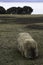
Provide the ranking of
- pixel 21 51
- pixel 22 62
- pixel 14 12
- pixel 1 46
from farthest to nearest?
pixel 14 12, pixel 1 46, pixel 21 51, pixel 22 62

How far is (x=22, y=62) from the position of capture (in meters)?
8.04

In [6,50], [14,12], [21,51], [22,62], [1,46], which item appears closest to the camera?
[22,62]

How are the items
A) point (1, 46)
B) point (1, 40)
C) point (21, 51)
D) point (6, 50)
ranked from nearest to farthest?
point (21, 51), point (6, 50), point (1, 46), point (1, 40)

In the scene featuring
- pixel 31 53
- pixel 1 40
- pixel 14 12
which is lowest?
pixel 14 12

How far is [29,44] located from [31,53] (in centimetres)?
31

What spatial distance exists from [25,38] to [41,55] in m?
0.85

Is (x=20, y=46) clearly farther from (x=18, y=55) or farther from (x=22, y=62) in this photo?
(x=22, y=62)

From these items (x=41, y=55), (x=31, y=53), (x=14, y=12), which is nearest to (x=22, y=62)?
(x=31, y=53)

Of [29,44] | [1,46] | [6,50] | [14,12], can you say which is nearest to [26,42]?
[29,44]

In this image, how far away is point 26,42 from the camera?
8.50 metres

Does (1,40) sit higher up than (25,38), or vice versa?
(25,38)

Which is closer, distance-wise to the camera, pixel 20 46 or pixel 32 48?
pixel 32 48

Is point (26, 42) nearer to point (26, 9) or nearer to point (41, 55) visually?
point (41, 55)

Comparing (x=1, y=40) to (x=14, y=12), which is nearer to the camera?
(x=1, y=40)
